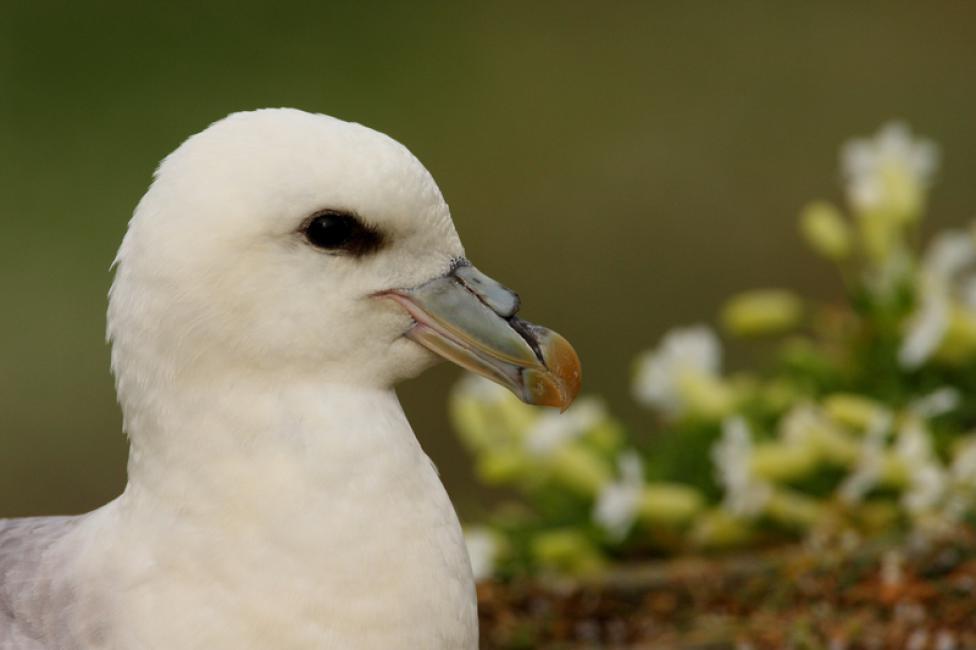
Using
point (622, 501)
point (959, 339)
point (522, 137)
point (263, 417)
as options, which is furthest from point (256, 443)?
point (522, 137)

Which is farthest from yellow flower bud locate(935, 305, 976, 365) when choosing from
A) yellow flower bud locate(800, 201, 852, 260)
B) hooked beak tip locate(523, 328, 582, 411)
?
hooked beak tip locate(523, 328, 582, 411)

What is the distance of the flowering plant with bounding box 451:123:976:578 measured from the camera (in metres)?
2.74

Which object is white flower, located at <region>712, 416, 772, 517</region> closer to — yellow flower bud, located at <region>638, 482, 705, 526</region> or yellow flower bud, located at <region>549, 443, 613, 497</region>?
yellow flower bud, located at <region>638, 482, 705, 526</region>

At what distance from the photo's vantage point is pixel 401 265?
178 cm

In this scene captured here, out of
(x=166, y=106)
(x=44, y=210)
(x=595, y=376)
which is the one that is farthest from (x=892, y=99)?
(x=44, y=210)

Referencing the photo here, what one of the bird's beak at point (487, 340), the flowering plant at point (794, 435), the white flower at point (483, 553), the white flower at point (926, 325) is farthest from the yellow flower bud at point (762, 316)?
the bird's beak at point (487, 340)

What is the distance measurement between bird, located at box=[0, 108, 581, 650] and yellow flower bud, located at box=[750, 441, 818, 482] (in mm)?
1070

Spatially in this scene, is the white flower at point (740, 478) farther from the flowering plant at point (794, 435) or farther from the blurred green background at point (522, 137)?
the blurred green background at point (522, 137)

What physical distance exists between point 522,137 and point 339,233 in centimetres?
457

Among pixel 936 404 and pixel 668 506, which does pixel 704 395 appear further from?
pixel 936 404

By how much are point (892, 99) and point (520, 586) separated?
3.60 metres

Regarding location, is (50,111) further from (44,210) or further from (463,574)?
(463,574)

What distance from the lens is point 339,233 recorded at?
1.72m

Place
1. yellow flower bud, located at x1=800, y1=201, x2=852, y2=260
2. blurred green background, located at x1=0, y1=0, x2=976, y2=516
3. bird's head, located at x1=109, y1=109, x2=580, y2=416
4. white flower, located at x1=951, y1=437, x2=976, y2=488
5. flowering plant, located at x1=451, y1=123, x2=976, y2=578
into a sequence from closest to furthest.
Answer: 1. bird's head, located at x1=109, y1=109, x2=580, y2=416
2. white flower, located at x1=951, y1=437, x2=976, y2=488
3. flowering plant, located at x1=451, y1=123, x2=976, y2=578
4. yellow flower bud, located at x1=800, y1=201, x2=852, y2=260
5. blurred green background, located at x1=0, y1=0, x2=976, y2=516
